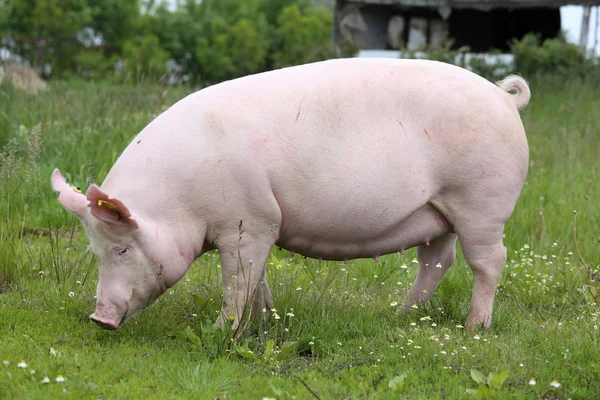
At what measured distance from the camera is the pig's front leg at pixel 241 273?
152 inches

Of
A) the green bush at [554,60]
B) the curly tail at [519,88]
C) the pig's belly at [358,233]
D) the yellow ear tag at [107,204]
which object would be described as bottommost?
the green bush at [554,60]

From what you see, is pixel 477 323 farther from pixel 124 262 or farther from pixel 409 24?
pixel 409 24

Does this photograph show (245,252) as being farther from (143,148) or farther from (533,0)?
(533,0)

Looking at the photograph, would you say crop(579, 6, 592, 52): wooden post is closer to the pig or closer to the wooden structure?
the wooden structure

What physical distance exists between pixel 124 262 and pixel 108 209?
0.94 ft

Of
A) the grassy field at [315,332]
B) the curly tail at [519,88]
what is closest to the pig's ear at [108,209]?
the grassy field at [315,332]

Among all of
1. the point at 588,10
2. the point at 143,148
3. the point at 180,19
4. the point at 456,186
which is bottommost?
the point at 180,19

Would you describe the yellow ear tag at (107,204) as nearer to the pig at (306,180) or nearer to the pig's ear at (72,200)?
the pig at (306,180)

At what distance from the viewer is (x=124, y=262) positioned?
380 centimetres

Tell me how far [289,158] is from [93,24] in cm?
2357

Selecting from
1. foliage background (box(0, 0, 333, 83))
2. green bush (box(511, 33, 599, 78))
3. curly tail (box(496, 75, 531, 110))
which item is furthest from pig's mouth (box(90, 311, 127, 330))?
foliage background (box(0, 0, 333, 83))

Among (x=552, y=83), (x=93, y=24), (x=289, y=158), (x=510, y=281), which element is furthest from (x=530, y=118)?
(x=93, y=24)

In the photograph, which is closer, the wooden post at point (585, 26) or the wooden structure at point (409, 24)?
the wooden post at point (585, 26)

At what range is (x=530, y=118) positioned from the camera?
378 inches
